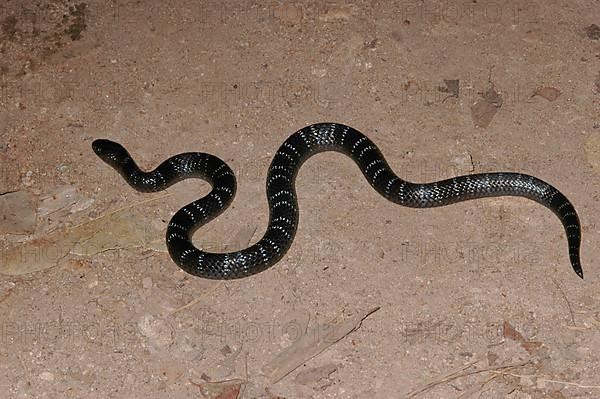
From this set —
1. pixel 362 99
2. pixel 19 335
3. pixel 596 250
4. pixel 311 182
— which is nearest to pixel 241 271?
pixel 311 182

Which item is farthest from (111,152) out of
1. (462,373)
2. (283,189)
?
(462,373)

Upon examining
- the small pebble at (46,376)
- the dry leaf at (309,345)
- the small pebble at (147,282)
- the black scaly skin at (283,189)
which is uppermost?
the black scaly skin at (283,189)

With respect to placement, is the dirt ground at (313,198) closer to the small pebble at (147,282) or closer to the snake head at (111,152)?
the small pebble at (147,282)

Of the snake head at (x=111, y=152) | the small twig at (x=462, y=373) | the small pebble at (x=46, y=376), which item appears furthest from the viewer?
the snake head at (x=111, y=152)

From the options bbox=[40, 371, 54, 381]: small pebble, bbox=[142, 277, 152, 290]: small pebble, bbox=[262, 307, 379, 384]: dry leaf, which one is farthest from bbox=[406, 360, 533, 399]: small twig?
bbox=[40, 371, 54, 381]: small pebble

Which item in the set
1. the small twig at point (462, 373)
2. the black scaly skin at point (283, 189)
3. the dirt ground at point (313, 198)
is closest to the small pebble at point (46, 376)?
the dirt ground at point (313, 198)

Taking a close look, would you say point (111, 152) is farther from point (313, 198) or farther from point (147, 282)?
point (313, 198)

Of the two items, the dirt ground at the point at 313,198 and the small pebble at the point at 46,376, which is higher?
the dirt ground at the point at 313,198
